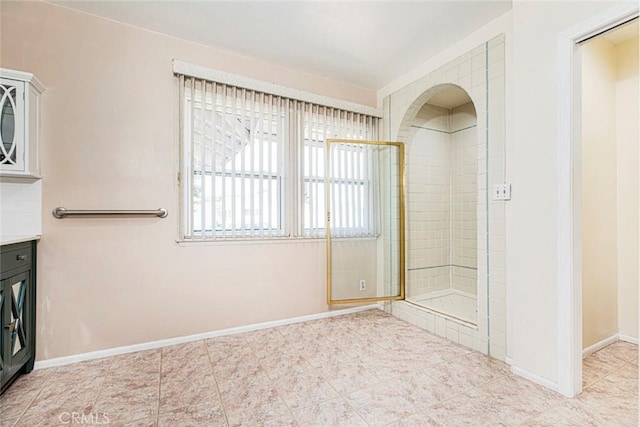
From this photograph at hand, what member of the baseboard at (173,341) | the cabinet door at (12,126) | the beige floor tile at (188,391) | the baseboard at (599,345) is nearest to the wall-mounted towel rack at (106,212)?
the cabinet door at (12,126)

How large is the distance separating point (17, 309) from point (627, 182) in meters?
4.42

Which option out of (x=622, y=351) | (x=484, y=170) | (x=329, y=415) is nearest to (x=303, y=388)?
(x=329, y=415)

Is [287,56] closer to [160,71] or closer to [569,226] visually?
[160,71]

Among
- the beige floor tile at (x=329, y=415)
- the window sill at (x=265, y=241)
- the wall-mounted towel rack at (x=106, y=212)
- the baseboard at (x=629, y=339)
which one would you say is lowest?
the beige floor tile at (x=329, y=415)

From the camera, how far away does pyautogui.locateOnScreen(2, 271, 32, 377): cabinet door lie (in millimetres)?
1668

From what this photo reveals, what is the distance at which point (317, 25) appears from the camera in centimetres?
224

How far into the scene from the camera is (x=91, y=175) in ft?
6.99

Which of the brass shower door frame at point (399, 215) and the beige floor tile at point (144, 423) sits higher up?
the brass shower door frame at point (399, 215)

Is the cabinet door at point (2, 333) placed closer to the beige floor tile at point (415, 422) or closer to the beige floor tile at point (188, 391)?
the beige floor tile at point (188, 391)

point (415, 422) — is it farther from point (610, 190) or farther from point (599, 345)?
point (610, 190)

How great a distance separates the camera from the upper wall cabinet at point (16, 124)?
1.73 m

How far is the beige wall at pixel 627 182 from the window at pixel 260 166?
6.79 ft

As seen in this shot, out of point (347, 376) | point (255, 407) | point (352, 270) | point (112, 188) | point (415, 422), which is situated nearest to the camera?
point (415, 422)

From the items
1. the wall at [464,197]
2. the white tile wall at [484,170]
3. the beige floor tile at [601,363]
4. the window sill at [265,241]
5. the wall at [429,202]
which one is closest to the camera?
the beige floor tile at [601,363]
